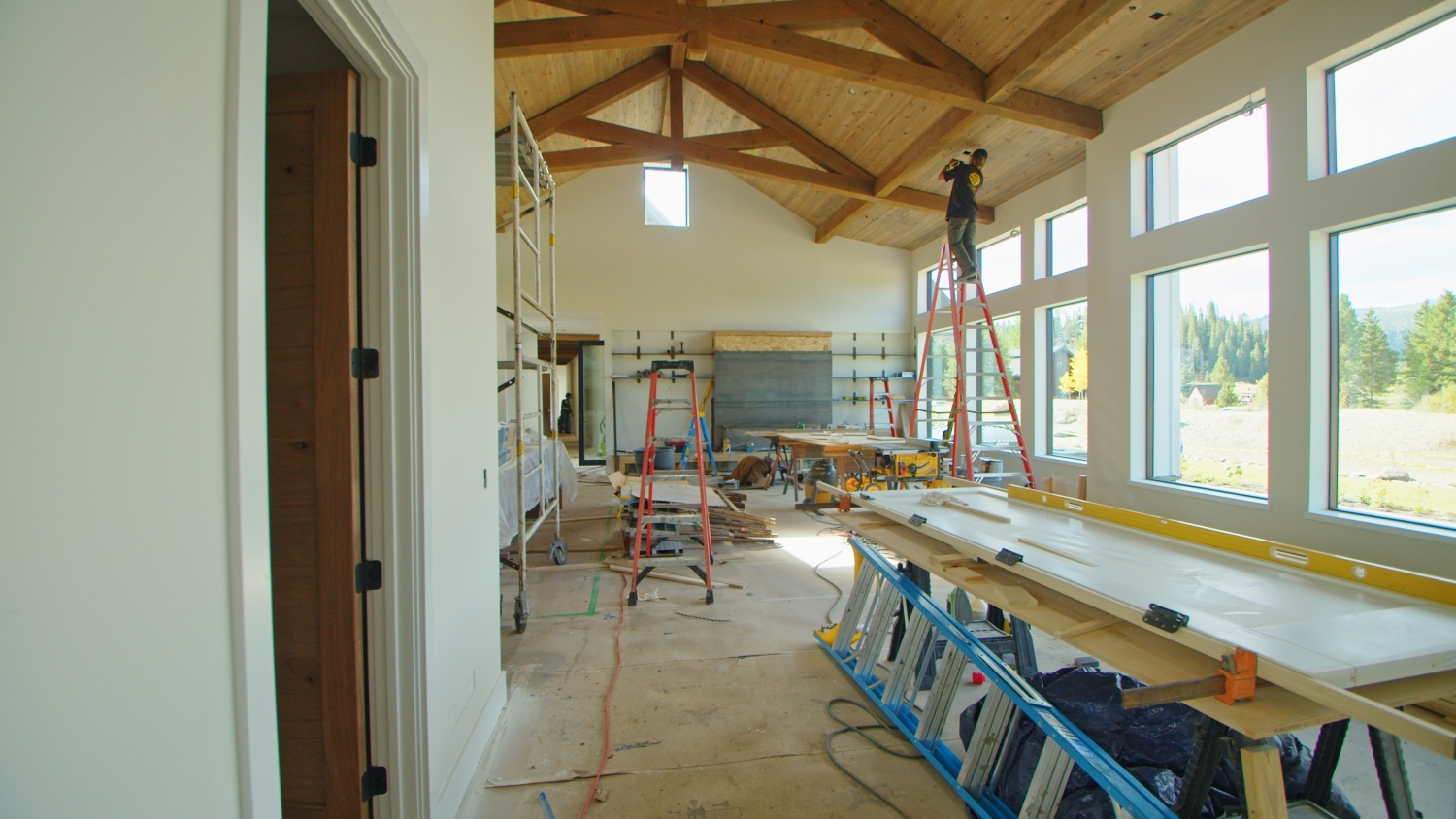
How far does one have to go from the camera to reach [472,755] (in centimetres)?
208

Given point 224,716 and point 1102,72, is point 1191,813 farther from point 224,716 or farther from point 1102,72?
point 1102,72

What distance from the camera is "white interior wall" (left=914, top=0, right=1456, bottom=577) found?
3406mm

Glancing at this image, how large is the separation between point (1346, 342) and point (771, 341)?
705 cm

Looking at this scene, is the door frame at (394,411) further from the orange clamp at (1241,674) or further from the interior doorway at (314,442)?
the orange clamp at (1241,674)

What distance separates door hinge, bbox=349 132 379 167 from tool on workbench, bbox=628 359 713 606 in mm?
1887

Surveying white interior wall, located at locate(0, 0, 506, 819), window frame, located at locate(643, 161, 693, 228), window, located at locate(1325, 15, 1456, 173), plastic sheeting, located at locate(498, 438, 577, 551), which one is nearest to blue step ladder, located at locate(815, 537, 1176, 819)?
white interior wall, located at locate(0, 0, 506, 819)

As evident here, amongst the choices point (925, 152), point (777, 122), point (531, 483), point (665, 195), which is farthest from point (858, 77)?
point (665, 195)

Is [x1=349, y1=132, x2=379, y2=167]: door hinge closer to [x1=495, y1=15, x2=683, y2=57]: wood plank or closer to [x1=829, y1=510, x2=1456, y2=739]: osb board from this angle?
[x1=829, y1=510, x2=1456, y2=739]: osb board

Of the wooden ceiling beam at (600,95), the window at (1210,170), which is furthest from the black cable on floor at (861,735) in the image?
the wooden ceiling beam at (600,95)

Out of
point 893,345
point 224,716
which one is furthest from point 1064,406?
point 224,716

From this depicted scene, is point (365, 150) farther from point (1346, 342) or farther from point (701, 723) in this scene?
point (1346, 342)

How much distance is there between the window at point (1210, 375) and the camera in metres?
4.32

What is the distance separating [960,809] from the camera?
1.93 metres

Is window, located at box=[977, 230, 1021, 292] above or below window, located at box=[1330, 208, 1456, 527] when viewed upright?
above
